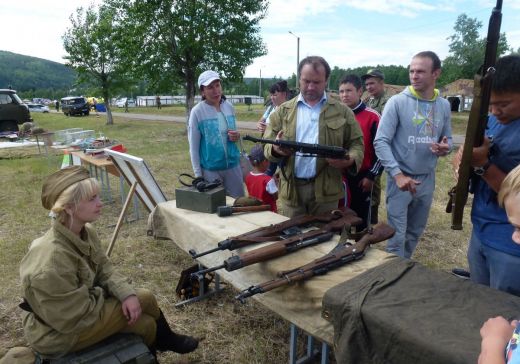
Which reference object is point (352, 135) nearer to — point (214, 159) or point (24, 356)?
point (214, 159)

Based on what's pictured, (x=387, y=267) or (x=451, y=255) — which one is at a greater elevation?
(x=387, y=267)

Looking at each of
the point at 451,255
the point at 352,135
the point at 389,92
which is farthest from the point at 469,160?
the point at 389,92

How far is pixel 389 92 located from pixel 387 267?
32.5m

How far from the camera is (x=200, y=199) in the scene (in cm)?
324

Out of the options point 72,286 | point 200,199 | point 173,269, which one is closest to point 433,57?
point 200,199

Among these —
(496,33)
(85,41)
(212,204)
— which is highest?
(85,41)

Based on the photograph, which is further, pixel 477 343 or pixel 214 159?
pixel 214 159

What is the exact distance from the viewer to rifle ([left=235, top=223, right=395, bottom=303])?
188 cm

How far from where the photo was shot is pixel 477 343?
51.9 inches

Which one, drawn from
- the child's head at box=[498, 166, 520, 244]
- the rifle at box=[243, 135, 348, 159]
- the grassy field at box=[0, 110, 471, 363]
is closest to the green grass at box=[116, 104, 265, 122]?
the grassy field at box=[0, 110, 471, 363]

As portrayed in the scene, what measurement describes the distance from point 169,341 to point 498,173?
7.45 ft

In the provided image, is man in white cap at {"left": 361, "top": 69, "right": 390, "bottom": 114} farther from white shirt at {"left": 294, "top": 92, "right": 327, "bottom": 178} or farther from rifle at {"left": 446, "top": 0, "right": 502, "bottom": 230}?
rifle at {"left": 446, "top": 0, "right": 502, "bottom": 230}

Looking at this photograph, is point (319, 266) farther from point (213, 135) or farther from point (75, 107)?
point (75, 107)

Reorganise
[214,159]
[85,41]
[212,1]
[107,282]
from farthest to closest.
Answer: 1. [85,41]
2. [212,1]
3. [214,159]
4. [107,282]
